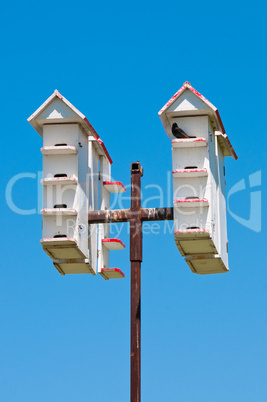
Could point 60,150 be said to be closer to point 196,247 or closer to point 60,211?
point 60,211

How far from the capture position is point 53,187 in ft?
37.0

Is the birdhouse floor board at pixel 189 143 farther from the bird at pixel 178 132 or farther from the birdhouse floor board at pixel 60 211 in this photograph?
the birdhouse floor board at pixel 60 211

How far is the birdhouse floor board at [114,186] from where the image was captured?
12.5m

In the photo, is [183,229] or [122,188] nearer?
[183,229]

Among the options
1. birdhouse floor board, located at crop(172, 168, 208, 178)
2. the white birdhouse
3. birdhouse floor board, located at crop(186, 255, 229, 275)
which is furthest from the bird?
birdhouse floor board, located at crop(186, 255, 229, 275)

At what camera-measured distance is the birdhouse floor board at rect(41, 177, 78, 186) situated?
11148 mm

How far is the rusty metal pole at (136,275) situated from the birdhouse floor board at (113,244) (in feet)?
4.77

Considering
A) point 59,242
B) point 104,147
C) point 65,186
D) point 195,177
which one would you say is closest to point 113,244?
point 104,147

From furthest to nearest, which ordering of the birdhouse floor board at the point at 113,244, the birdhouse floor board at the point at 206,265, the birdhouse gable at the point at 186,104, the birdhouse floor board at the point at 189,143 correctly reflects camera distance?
the birdhouse floor board at the point at 113,244 < the birdhouse floor board at the point at 206,265 < the birdhouse gable at the point at 186,104 < the birdhouse floor board at the point at 189,143

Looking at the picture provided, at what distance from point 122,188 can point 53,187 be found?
1.61 m

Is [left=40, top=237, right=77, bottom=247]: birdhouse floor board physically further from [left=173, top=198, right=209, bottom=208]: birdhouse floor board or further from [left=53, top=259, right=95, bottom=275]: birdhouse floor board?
[left=173, top=198, right=209, bottom=208]: birdhouse floor board

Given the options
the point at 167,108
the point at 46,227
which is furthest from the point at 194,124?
the point at 46,227

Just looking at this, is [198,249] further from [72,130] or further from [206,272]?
[72,130]

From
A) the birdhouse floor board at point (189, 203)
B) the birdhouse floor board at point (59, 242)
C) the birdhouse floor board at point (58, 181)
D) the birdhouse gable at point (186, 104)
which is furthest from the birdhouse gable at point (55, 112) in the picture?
the birdhouse floor board at point (189, 203)
